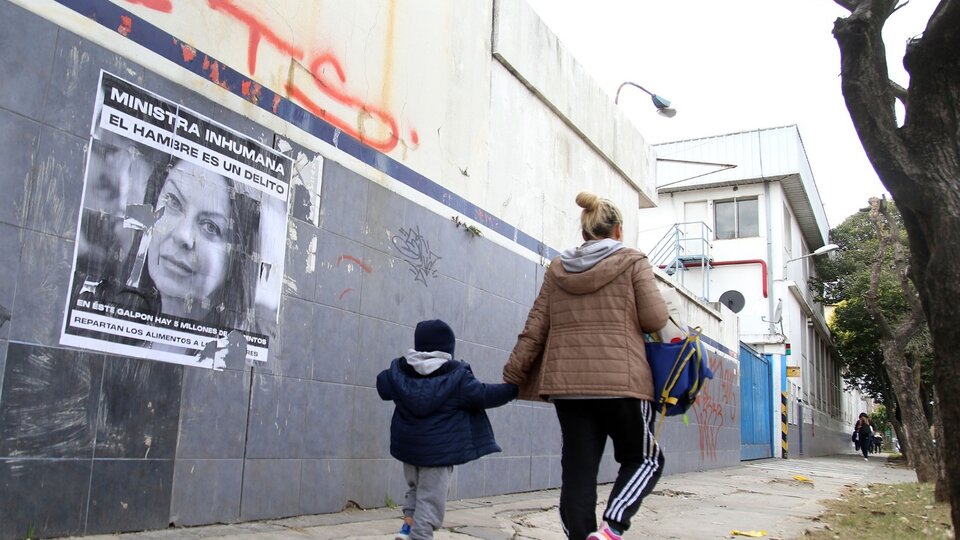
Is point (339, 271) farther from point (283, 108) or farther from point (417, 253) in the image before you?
point (283, 108)

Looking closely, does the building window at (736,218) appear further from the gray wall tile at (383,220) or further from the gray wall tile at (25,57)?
the gray wall tile at (25,57)

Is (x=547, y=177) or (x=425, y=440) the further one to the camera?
(x=547, y=177)

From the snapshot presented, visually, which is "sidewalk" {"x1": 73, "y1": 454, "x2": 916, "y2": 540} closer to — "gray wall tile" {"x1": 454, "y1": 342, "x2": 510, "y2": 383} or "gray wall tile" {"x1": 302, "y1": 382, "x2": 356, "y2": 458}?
"gray wall tile" {"x1": 302, "y1": 382, "x2": 356, "y2": 458}

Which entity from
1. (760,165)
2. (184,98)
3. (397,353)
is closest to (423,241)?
(397,353)

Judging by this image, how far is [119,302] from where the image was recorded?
147 inches

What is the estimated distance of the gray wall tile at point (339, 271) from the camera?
199 inches

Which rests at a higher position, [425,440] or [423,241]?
[423,241]

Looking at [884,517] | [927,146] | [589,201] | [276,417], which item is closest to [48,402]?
[276,417]

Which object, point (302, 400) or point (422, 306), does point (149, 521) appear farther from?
point (422, 306)

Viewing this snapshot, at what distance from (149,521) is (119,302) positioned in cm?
109

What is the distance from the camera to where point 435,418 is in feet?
12.4

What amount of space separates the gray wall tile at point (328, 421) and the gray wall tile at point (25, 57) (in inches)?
89.6

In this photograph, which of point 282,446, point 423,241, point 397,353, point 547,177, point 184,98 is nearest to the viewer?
point 184,98

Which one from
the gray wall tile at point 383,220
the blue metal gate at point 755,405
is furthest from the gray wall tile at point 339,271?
the blue metal gate at point 755,405
